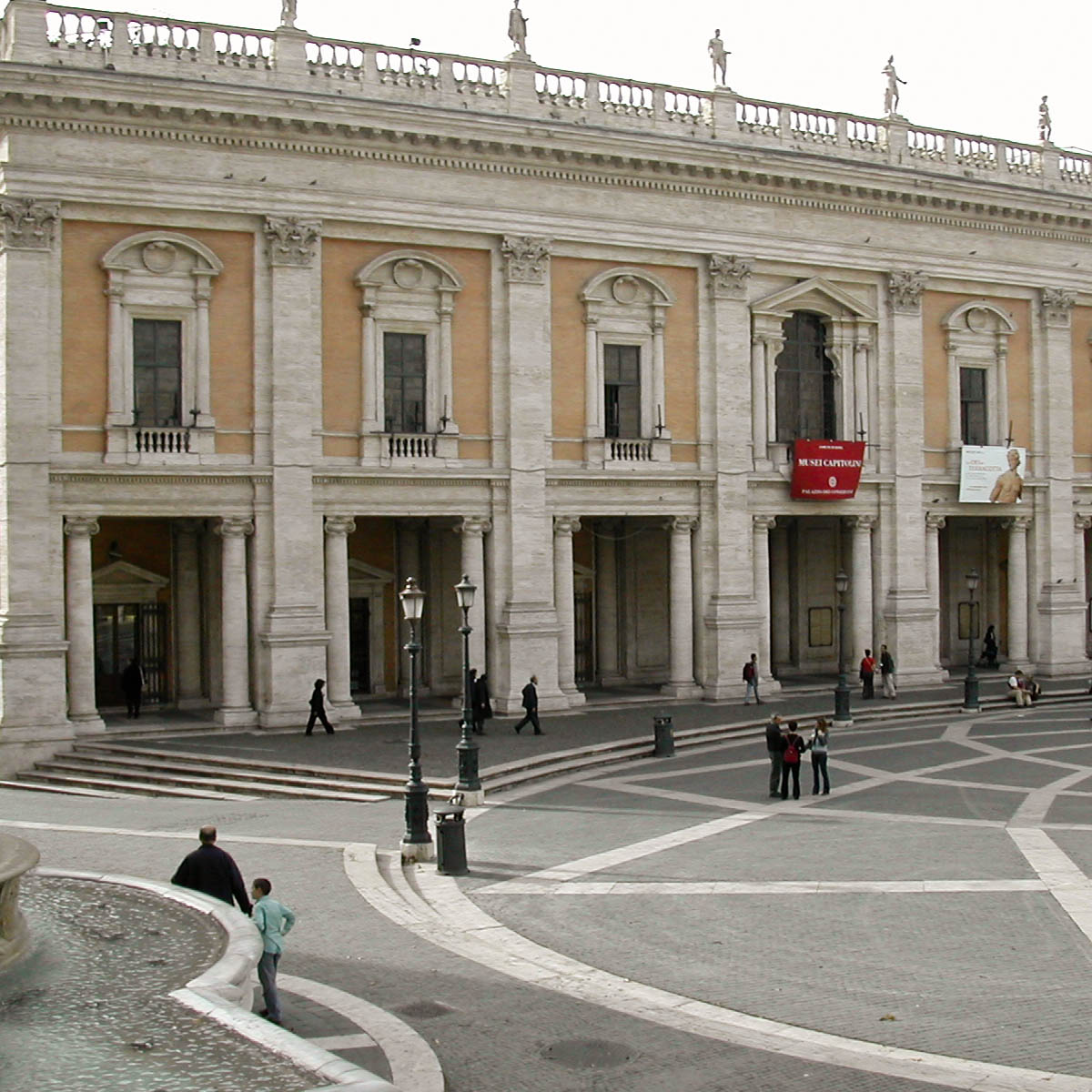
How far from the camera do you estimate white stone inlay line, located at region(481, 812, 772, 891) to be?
17.5m

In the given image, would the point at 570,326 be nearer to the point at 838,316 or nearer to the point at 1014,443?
the point at 838,316

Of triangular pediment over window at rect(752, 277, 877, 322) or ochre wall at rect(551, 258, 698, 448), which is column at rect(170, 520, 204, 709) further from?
triangular pediment over window at rect(752, 277, 877, 322)

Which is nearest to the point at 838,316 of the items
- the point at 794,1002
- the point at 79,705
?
the point at 79,705

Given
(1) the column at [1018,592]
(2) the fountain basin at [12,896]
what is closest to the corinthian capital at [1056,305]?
(1) the column at [1018,592]

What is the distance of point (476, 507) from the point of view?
30.9 metres

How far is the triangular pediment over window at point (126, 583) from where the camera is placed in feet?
99.5

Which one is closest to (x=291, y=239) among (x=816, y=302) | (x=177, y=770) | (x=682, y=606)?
(x=177, y=770)

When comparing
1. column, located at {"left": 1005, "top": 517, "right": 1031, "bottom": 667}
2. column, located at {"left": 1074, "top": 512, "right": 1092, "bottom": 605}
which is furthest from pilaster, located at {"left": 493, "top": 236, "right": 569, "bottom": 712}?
column, located at {"left": 1074, "top": 512, "right": 1092, "bottom": 605}

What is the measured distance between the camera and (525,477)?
3120 centimetres

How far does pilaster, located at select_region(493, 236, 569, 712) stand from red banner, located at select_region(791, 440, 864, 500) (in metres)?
6.69

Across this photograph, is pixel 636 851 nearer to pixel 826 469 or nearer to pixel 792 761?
pixel 792 761

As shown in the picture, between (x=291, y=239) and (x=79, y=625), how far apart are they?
8831mm

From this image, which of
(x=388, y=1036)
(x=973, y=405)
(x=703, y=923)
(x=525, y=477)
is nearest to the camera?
(x=388, y=1036)

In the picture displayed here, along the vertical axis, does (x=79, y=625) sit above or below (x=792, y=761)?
above
